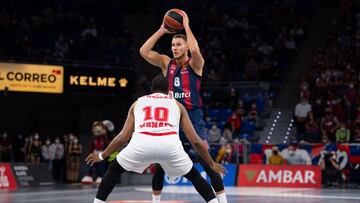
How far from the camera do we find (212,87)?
30062 millimetres

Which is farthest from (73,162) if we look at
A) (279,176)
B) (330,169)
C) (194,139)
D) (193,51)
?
(194,139)

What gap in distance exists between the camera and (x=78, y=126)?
110ft

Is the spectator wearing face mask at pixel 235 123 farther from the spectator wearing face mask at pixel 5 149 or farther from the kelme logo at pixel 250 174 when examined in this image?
the spectator wearing face mask at pixel 5 149

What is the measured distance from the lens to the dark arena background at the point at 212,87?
78.9 ft

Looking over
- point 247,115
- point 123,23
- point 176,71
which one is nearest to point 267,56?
point 247,115

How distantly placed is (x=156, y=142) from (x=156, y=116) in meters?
0.33

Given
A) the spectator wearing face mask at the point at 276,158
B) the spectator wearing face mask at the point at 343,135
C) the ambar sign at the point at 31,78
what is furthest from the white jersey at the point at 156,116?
the ambar sign at the point at 31,78

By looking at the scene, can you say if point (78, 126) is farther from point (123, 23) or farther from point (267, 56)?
point (267, 56)

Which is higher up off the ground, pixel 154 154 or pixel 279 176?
pixel 154 154

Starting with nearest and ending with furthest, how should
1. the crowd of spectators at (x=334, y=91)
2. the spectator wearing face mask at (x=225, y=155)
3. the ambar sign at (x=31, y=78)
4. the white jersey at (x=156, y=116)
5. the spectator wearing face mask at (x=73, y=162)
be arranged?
the white jersey at (x=156, y=116) < the spectator wearing face mask at (x=225, y=155) < the crowd of spectators at (x=334, y=91) < the ambar sign at (x=31, y=78) < the spectator wearing face mask at (x=73, y=162)

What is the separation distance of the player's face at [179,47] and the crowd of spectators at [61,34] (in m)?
20.0

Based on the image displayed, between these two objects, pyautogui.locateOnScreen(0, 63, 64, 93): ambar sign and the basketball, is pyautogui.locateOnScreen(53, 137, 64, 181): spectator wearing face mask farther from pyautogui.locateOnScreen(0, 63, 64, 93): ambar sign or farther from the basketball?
the basketball

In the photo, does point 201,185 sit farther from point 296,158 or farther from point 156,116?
point 296,158

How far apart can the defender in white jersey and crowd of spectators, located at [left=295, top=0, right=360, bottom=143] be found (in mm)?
16249
